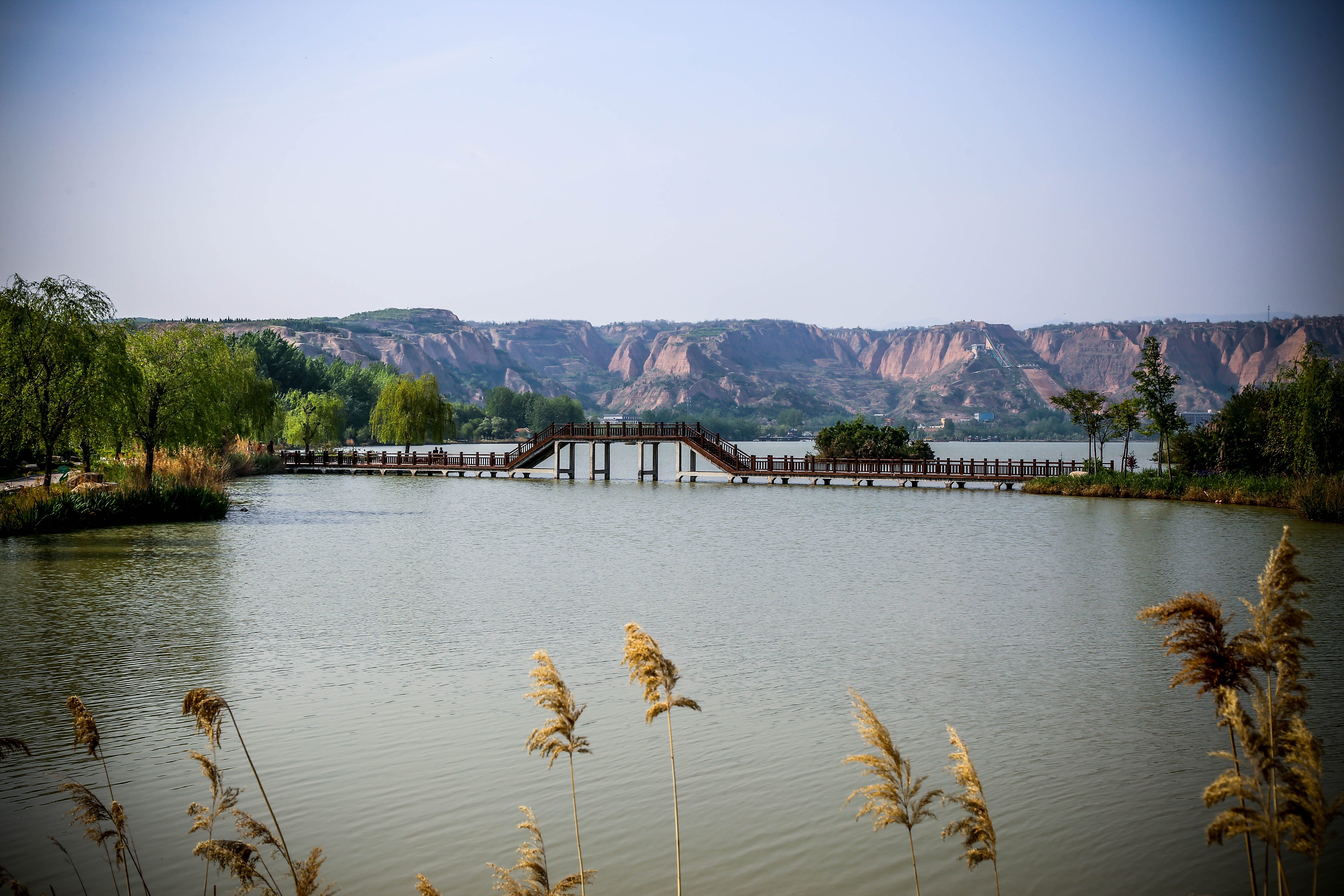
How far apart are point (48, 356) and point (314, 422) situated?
50.3 meters

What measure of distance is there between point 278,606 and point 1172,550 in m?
22.6

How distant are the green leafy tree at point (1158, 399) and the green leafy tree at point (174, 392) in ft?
132

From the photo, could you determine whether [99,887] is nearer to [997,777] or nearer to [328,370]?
[997,777]

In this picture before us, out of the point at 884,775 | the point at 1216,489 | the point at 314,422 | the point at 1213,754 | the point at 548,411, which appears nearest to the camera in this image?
the point at 1213,754

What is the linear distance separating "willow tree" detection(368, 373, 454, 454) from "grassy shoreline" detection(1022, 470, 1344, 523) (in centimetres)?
3819

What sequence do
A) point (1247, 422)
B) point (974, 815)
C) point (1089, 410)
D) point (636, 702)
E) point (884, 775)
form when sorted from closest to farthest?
1. point (884, 775)
2. point (974, 815)
3. point (636, 702)
4. point (1247, 422)
5. point (1089, 410)

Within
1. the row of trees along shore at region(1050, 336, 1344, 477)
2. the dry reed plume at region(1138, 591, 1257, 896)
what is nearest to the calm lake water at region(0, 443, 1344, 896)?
the dry reed plume at region(1138, 591, 1257, 896)

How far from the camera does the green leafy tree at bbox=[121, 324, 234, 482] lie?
121 ft

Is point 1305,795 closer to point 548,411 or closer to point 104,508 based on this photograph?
point 104,508

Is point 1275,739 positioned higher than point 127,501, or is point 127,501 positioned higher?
point 1275,739

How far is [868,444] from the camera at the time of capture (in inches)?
2377

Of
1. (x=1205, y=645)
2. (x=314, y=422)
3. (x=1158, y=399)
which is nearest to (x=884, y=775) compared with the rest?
(x=1205, y=645)

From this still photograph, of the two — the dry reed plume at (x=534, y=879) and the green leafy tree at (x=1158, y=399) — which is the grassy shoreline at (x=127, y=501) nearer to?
the dry reed plume at (x=534, y=879)

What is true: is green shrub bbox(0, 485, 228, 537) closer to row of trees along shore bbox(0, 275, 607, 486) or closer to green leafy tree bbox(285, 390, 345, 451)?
row of trees along shore bbox(0, 275, 607, 486)
